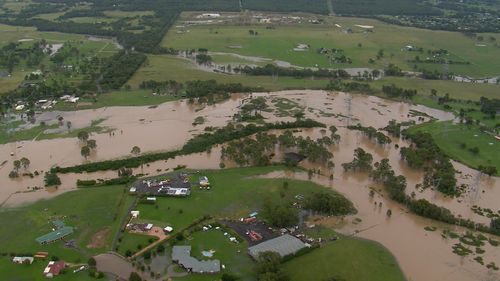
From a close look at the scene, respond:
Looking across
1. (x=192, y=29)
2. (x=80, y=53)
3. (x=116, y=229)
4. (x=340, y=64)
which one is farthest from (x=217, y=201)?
(x=192, y=29)

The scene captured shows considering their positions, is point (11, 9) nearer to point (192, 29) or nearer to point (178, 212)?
point (192, 29)

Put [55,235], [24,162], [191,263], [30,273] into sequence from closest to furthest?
[30,273] → [191,263] → [55,235] → [24,162]

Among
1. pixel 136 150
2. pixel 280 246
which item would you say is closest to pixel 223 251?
pixel 280 246

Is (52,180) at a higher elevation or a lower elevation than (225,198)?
higher

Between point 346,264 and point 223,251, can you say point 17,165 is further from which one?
point 346,264

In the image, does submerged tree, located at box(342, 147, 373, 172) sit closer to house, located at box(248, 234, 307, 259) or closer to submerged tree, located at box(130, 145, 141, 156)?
house, located at box(248, 234, 307, 259)

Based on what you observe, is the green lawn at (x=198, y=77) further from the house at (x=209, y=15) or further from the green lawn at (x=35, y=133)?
the house at (x=209, y=15)
